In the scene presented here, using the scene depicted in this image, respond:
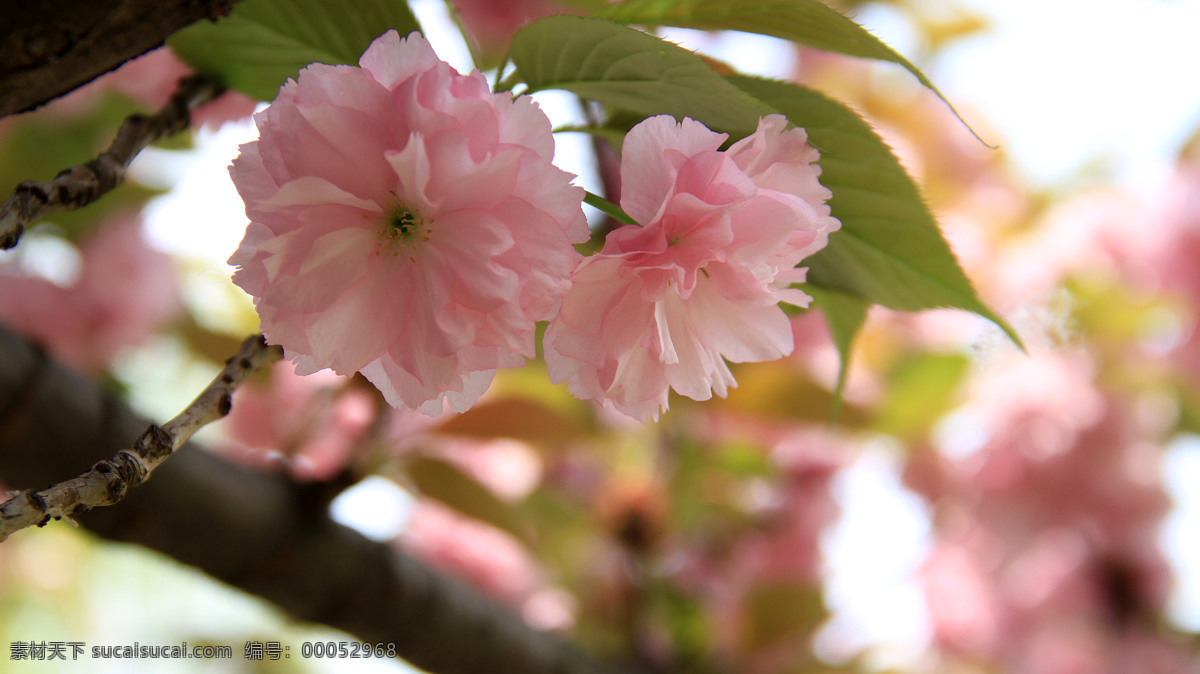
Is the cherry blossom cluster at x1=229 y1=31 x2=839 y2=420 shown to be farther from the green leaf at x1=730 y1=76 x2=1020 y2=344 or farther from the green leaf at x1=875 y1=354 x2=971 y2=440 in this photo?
the green leaf at x1=875 y1=354 x2=971 y2=440

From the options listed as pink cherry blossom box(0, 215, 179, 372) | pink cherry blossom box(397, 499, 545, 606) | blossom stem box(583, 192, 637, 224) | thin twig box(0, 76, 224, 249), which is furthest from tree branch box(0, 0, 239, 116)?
pink cherry blossom box(397, 499, 545, 606)

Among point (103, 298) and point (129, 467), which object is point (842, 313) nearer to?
point (129, 467)

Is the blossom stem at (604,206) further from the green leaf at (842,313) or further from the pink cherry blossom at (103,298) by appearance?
the pink cherry blossom at (103,298)

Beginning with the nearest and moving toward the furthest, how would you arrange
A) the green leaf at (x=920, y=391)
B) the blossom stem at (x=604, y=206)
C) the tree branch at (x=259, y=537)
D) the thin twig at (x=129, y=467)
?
the thin twig at (x=129, y=467), the blossom stem at (x=604, y=206), the tree branch at (x=259, y=537), the green leaf at (x=920, y=391)

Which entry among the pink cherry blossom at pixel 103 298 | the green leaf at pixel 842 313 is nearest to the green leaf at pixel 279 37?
the green leaf at pixel 842 313

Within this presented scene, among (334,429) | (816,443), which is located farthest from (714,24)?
(816,443)
